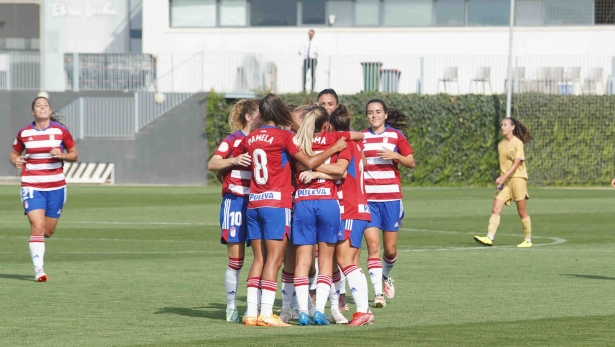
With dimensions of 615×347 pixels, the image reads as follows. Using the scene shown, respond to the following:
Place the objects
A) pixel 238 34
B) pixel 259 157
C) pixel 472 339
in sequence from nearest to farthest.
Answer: pixel 472 339 < pixel 259 157 < pixel 238 34

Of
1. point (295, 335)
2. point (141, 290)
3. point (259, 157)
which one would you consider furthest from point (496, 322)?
point (141, 290)

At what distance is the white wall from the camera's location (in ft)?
129

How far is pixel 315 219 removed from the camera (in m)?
9.34

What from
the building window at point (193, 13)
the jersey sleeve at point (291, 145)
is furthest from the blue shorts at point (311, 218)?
the building window at point (193, 13)

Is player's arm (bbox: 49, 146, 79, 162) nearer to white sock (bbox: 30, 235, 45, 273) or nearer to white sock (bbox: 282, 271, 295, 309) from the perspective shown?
white sock (bbox: 30, 235, 45, 273)

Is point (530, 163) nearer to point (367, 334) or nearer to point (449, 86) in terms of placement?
point (449, 86)

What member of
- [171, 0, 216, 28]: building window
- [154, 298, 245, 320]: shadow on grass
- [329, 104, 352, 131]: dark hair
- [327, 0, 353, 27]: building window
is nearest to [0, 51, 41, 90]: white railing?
[171, 0, 216, 28]: building window

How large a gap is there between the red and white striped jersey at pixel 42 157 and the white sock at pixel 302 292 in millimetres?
4771

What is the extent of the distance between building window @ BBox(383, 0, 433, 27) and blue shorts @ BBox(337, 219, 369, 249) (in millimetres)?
34481

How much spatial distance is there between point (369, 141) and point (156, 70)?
99.8 feet

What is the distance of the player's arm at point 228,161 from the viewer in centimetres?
948

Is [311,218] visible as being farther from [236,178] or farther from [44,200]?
[44,200]

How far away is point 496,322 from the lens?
9484 mm

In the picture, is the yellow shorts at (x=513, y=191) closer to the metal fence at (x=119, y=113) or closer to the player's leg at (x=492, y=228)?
the player's leg at (x=492, y=228)
